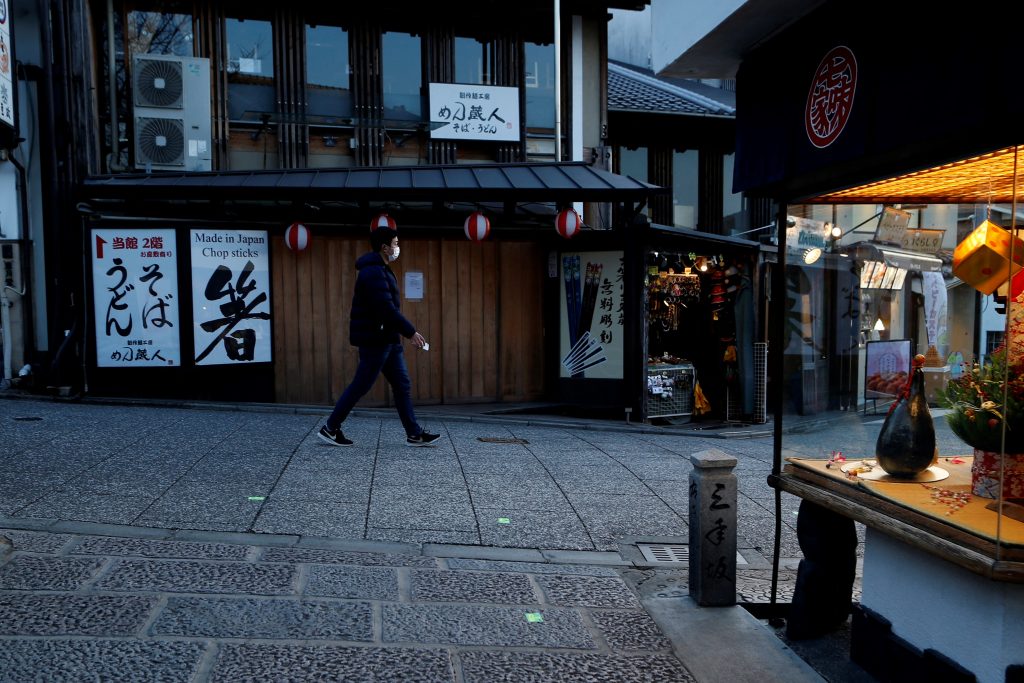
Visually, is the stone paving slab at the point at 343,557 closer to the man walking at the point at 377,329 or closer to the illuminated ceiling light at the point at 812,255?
the man walking at the point at 377,329

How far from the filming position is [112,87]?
38.0 ft

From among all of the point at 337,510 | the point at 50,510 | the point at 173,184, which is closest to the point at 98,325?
the point at 173,184

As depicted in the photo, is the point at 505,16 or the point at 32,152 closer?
the point at 32,152

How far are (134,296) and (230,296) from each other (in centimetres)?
133

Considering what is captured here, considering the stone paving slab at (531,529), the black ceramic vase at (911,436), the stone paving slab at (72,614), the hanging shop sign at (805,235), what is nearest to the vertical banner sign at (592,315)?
the stone paving slab at (531,529)

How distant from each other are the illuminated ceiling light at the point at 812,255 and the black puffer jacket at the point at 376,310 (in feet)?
12.8

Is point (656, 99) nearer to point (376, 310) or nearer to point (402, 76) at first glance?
point (402, 76)

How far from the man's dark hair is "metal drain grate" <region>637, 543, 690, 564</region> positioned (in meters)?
4.12

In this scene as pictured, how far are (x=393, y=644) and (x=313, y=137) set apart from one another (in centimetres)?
1037

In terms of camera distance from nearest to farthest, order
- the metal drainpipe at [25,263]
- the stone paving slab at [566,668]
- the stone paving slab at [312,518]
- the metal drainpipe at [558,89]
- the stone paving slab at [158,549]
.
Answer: the stone paving slab at [566,668] < the stone paving slab at [158,549] < the stone paving slab at [312,518] < the metal drainpipe at [25,263] < the metal drainpipe at [558,89]

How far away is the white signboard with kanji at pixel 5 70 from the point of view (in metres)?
8.48

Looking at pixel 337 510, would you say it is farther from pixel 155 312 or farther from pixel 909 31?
pixel 155 312

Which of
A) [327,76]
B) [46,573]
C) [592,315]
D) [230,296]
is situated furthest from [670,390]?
[46,573]

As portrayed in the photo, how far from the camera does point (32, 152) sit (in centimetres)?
1111
